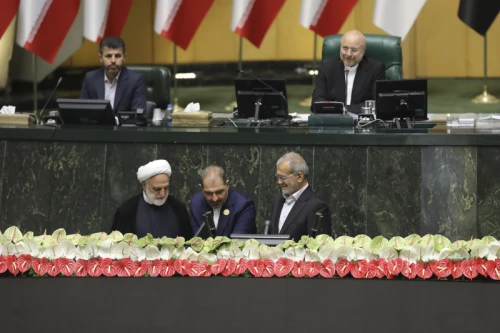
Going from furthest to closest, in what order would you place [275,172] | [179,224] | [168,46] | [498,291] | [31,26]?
[168,46] < [31,26] < [275,172] < [179,224] < [498,291]

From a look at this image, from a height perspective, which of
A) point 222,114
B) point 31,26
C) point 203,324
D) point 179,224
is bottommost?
point 203,324

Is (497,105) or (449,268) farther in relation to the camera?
(497,105)

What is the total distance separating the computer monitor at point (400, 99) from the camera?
28.2 feet

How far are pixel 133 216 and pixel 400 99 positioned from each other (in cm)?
233

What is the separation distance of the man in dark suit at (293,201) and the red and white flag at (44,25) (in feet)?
16.8

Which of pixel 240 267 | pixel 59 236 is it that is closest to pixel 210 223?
pixel 59 236

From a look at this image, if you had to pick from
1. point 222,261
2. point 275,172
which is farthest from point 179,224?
point 222,261

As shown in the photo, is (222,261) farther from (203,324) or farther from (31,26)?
(31,26)

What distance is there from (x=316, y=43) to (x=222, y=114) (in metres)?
1.22

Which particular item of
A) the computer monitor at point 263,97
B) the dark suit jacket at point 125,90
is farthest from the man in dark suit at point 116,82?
the computer monitor at point 263,97

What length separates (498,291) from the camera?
4.81m

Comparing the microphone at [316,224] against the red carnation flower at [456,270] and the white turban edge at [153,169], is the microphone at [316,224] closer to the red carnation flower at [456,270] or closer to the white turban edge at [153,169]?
the white turban edge at [153,169]

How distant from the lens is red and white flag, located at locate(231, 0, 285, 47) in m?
12.0

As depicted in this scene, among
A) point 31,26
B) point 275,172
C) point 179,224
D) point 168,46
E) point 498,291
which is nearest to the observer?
point 498,291
